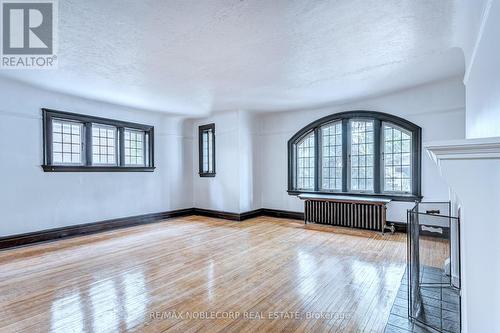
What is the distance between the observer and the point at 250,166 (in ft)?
23.0

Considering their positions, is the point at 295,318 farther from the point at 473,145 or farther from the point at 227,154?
the point at 227,154

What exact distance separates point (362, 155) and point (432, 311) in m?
3.78

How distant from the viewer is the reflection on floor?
216cm

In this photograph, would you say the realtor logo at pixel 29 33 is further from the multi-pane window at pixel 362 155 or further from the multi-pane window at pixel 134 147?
the multi-pane window at pixel 362 155

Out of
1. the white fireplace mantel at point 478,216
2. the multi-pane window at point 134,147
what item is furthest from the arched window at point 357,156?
the white fireplace mantel at point 478,216

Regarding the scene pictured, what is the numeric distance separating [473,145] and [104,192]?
6113mm

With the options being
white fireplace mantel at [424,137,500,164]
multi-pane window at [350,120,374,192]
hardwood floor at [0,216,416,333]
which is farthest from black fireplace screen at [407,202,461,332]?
multi-pane window at [350,120,374,192]

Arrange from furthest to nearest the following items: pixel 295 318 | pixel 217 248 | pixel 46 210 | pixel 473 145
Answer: pixel 46 210 → pixel 217 248 → pixel 295 318 → pixel 473 145

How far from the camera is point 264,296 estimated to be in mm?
2662

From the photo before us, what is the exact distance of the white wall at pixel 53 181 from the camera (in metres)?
4.32

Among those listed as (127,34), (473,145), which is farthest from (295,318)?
(127,34)

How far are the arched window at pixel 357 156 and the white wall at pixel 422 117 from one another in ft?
0.48

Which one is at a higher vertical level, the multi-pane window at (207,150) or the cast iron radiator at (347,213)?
the multi-pane window at (207,150)

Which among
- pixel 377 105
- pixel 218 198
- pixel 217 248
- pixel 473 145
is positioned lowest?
pixel 217 248
